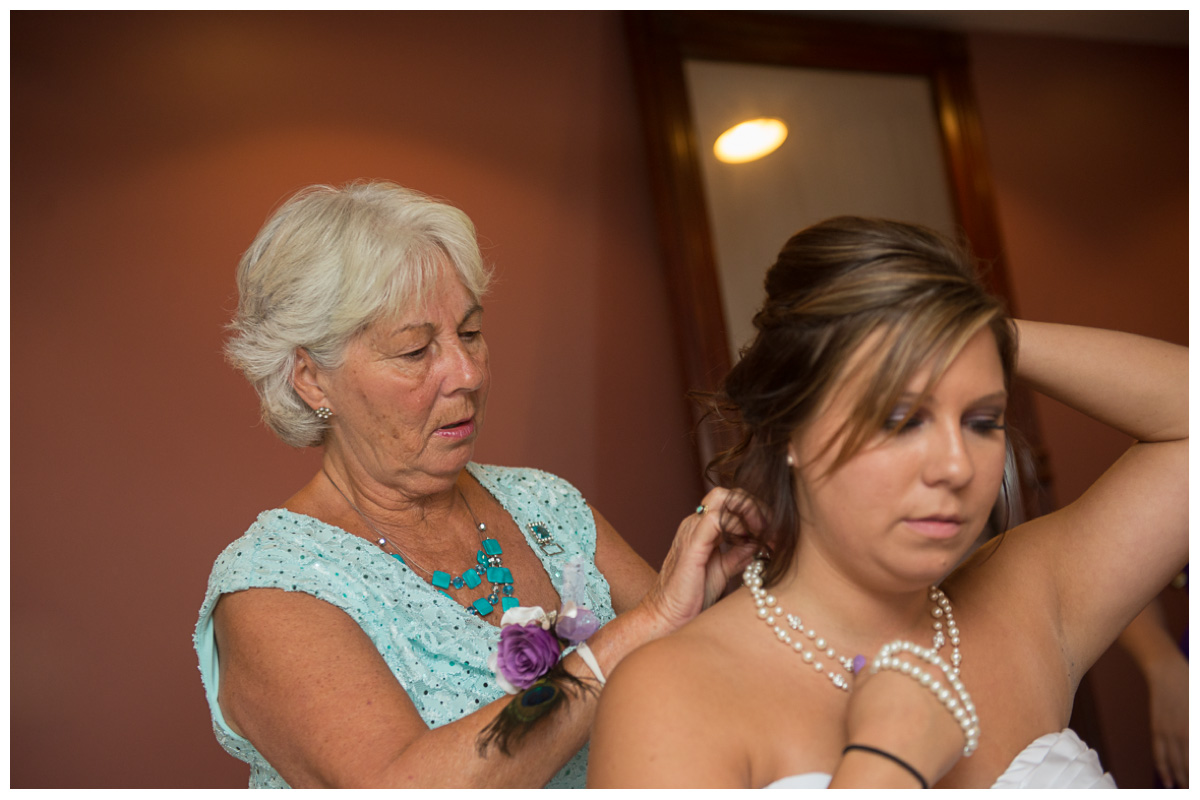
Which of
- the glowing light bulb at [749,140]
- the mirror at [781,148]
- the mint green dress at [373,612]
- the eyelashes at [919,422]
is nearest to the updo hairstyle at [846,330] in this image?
the eyelashes at [919,422]

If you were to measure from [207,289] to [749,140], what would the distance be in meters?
1.71

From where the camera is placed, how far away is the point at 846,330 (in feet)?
3.77

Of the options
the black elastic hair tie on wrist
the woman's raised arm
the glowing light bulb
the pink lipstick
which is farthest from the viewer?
the glowing light bulb

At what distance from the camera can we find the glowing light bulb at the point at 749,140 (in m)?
3.12

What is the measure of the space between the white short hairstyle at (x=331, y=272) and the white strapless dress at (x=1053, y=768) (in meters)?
1.08

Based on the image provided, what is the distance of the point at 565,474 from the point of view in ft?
9.80

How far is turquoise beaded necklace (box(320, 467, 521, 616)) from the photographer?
1.65 meters

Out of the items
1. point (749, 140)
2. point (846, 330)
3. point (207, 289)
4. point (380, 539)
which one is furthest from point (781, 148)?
point (846, 330)

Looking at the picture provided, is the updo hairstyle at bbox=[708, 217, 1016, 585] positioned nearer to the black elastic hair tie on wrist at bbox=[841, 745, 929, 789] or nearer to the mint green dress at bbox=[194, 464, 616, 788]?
the black elastic hair tie on wrist at bbox=[841, 745, 929, 789]

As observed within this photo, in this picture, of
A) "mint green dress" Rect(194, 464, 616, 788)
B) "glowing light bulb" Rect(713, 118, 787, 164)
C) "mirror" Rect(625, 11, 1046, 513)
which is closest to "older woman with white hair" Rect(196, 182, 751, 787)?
"mint green dress" Rect(194, 464, 616, 788)

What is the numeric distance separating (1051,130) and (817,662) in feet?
11.4

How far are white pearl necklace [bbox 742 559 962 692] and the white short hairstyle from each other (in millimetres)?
712

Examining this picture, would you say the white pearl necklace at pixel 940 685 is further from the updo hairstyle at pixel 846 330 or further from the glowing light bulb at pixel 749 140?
the glowing light bulb at pixel 749 140

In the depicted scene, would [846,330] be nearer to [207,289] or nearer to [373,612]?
[373,612]
